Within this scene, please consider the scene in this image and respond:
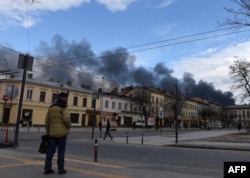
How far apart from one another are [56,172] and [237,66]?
5226cm

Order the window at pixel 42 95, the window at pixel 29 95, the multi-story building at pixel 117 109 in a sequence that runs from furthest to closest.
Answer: the multi-story building at pixel 117 109 < the window at pixel 42 95 < the window at pixel 29 95

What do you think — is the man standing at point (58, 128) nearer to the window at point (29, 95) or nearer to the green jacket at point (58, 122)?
the green jacket at point (58, 122)

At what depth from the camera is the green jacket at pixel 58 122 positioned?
318 inches

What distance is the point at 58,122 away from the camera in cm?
812

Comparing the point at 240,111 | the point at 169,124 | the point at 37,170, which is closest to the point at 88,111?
the point at 169,124

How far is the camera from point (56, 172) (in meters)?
8.49

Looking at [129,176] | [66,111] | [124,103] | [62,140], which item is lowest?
[129,176]

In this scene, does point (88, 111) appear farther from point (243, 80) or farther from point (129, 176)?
point (129, 176)

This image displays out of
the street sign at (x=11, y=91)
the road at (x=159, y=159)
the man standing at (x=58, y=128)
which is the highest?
the street sign at (x=11, y=91)

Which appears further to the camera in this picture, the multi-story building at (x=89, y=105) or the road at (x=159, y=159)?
the multi-story building at (x=89, y=105)

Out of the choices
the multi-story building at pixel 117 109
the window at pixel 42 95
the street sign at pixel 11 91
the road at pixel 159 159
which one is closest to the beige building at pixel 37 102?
the window at pixel 42 95

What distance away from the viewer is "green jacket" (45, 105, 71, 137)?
8.09 meters

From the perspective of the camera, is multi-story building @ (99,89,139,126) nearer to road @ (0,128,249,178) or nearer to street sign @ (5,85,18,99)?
road @ (0,128,249,178)

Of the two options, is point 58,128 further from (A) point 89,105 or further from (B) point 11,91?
(A) point 89,105
